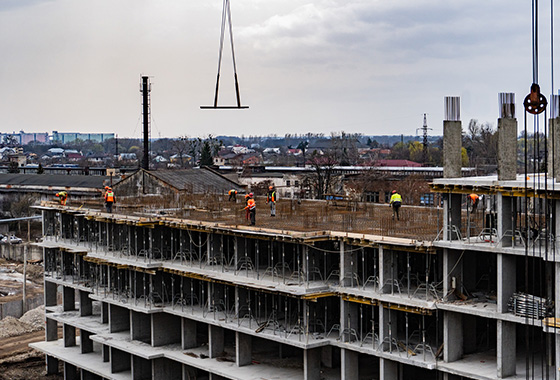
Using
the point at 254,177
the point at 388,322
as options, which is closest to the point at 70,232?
the point at 388,322

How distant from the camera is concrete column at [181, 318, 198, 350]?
147 ft

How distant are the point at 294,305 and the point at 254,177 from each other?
65.4 meters

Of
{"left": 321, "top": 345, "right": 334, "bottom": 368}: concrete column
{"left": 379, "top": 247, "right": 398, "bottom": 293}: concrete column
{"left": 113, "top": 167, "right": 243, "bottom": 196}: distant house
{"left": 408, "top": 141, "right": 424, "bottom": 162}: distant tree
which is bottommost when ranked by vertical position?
{"left": 321, "top": 345, "right": 334, "bottom": 368}: concrete column

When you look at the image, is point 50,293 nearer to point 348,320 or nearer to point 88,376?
point 88,376

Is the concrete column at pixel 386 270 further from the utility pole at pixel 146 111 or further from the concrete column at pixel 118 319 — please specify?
the utility pole at pixel 146 111

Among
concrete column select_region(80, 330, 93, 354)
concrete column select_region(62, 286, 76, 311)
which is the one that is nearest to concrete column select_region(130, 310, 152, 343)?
concrete column select_region(80, 330, 93, 354)

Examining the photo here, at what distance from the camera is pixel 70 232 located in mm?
55594

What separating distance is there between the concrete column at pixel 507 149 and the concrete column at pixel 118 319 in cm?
2539

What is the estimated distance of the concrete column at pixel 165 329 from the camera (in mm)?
46000

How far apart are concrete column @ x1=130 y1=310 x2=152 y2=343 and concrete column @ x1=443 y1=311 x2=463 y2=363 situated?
A: 19.5 metres

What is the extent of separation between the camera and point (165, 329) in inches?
1832

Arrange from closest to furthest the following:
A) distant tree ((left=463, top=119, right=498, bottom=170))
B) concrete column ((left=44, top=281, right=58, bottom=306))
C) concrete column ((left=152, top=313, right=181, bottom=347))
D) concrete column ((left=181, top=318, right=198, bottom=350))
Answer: concrete column ((left=181, top=318, right=198, bottom=350)) < concrete column ((left=152, top=313, right=181, bottom=347)) < concrete column ((left=44, top=281, right=58, bottom=306)) < distant tree ((left=463, top=119, right=498, bottom=170))

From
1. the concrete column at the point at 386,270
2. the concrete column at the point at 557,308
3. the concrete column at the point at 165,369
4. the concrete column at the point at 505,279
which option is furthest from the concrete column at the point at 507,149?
the concrete column at the point at 165,369

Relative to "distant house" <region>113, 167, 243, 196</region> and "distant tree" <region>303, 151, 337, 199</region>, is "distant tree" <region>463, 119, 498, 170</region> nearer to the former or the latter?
"distant tree" <region>303, 151, 337, 199</region>
